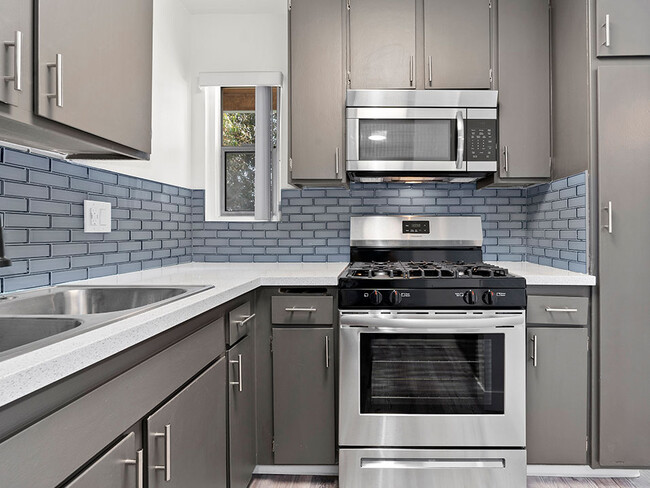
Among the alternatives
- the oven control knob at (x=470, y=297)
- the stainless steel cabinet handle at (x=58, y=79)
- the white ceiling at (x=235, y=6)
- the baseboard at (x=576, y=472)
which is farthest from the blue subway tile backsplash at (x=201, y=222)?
the white ceiling at (x=235, y=6)

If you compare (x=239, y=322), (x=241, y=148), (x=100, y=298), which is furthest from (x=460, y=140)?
(x=100, y=298)

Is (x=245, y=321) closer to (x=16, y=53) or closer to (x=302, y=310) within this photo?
(x=302, y=310)

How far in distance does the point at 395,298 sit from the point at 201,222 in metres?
1.37

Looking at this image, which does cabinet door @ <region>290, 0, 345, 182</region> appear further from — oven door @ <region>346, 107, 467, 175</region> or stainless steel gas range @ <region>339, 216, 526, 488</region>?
stainless steel gas range @ <region>339, 216, 526, 488</region>

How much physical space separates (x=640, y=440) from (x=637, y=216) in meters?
0.99

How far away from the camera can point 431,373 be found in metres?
2.08

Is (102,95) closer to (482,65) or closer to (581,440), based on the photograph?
(482,65)

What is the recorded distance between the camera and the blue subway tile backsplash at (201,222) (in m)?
1.52

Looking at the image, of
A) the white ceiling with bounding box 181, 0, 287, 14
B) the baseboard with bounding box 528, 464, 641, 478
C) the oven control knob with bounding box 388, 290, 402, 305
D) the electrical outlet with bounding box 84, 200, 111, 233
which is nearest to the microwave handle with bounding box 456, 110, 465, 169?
the oven control knob with bounding box 388, 290, 402, 305

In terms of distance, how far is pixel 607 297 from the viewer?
6.92 ft

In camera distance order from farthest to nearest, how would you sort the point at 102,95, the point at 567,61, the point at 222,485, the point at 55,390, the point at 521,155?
the point at 521,155 < the point at 567,61 < the point at 222,485 < the point at 102,95 < the point at 55,390

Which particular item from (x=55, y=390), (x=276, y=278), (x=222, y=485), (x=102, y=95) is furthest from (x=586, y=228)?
(x=55, y=390)

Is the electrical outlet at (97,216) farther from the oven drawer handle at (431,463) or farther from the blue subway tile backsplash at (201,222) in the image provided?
the oven drawer handle at (431,463)

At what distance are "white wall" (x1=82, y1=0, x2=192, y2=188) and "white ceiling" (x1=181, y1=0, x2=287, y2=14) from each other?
7 cm
